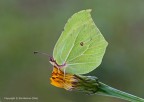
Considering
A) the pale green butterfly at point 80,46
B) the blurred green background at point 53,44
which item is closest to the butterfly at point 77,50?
the pale green butterfly at point 80,46

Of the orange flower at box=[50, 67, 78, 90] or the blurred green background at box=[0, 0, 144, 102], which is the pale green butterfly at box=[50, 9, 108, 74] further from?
the blurred green background at box=[0, 0, 144, 102]

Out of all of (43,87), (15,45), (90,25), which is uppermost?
(90,25)

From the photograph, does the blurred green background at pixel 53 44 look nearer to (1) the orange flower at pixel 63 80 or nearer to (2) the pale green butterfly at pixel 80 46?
(2) the pale green butterfly at pixel 80 46

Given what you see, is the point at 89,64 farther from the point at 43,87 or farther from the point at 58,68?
the point at 43,87

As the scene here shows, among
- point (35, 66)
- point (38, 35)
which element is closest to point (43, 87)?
point (35, 66)

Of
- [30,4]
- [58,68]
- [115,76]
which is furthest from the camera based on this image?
[30,4]

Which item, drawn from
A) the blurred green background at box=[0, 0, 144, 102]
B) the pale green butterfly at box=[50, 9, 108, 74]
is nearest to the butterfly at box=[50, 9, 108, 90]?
the pale green butterfly at box=[50, 9, 108, 74]
